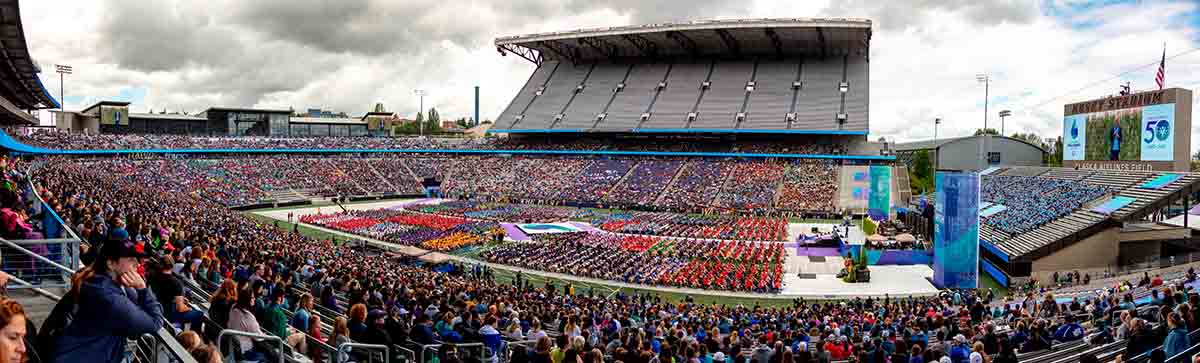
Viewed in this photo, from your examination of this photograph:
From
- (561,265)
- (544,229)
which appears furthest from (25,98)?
(561,265)

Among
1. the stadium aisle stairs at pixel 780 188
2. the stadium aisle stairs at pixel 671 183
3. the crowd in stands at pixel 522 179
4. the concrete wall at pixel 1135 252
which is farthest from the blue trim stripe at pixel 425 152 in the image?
the concrete wall at pixel 1135 252

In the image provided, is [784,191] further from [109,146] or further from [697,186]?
[109,146]

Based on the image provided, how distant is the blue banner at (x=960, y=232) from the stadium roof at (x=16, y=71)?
24868mm

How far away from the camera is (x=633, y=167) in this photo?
56.1 metres

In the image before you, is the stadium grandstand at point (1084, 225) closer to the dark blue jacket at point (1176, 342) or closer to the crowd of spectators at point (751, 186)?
the crowd of spectators at point (751, 186)

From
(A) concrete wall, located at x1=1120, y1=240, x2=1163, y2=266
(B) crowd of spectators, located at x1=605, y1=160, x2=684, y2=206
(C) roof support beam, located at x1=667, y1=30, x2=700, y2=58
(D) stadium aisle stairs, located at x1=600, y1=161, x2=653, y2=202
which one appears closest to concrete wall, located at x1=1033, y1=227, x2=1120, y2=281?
(A) concrete wall, located at x1=1120, y1=240, x2=1163, y2=266

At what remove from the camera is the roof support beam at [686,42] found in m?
65.6

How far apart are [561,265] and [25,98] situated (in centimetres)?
3263

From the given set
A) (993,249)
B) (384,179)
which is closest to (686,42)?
(384,179)

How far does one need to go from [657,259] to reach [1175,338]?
760 inches

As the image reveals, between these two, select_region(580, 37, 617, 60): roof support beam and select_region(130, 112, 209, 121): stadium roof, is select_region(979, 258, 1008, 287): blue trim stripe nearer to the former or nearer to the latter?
select_region(580, 37, 617, 60): roof support beam

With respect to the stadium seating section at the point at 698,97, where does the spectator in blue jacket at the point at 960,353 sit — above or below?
below

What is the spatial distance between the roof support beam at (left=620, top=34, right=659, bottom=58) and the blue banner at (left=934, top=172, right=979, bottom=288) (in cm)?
4789

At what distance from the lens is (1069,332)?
1094cm
